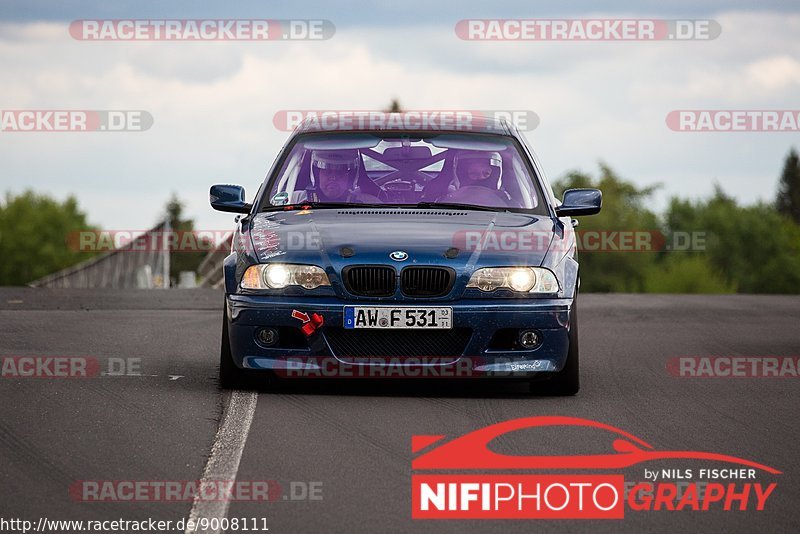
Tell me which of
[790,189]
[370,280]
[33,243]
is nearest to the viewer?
[370,280]

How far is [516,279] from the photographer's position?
8.79m

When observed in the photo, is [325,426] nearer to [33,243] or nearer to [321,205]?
[321,205]

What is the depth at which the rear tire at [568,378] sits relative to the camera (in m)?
8.93

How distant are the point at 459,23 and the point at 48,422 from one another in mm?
11354

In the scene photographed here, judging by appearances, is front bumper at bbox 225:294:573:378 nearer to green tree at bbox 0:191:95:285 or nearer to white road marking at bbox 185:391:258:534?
white road marking at bbox 185:391:258:534

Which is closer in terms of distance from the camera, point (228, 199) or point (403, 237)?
point (403, 237)

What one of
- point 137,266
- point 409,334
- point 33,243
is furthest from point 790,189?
point 409,334

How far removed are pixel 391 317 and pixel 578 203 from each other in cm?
213

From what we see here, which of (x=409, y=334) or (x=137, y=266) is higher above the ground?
(x=409, y=334)

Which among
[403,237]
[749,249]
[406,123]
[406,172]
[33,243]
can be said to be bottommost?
[749,249]

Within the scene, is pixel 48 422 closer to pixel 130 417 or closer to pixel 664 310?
pixel 130 417

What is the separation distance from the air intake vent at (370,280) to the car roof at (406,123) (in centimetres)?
208

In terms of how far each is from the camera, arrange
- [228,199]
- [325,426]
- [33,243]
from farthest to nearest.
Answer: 1. [33,243]
2. [228,199]
3. [325,426]

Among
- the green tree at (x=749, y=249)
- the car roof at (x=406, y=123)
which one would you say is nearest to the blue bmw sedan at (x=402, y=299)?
the car roof at (x=406, y=123)
